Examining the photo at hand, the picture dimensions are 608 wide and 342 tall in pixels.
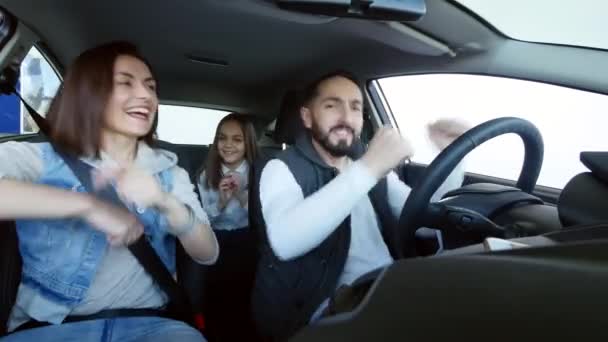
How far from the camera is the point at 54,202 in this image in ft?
3.58

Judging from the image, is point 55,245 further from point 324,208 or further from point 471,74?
point 471,74

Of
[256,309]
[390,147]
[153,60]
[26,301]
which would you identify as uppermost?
[153,60]

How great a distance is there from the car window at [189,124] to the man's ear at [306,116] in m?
1.22

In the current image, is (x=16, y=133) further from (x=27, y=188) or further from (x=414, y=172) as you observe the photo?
(x=414, y=172)

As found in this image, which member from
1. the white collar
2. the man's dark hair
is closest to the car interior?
the man's dark hair

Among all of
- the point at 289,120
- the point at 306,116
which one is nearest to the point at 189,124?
the point at 289,120

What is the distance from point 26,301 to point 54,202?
344mm

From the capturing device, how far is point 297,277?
1.49m

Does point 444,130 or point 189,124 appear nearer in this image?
point 444,130

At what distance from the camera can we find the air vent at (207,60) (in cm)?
242

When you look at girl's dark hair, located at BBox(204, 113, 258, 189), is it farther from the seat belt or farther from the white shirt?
the seat belt

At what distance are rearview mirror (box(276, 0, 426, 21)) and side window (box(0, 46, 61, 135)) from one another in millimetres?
1238

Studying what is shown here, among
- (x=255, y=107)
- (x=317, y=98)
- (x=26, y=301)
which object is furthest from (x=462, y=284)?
(x=255, y=107)

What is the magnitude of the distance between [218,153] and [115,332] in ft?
5.28
